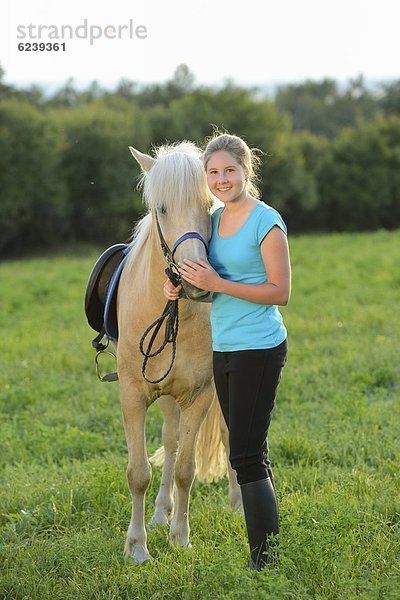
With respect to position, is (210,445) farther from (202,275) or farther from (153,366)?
(202,275)

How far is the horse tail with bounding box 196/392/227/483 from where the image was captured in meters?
4.62

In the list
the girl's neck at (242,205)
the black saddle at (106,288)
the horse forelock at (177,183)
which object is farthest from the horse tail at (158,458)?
the girl's neck at (242,205)

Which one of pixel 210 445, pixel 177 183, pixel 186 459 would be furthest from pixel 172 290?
pixel 210 445

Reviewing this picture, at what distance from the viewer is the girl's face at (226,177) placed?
3.09 metres

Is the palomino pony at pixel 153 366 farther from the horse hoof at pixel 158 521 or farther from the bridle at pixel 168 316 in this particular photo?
the horse hoof at pixel 158 521

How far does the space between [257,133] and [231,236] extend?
106ft

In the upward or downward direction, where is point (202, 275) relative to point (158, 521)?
upward

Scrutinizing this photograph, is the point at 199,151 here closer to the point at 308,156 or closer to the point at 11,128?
the point at 11,128

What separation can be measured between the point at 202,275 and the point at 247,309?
0.27 m

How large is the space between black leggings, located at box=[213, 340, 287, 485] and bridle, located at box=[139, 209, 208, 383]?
1.30ft

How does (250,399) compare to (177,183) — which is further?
(177,183)

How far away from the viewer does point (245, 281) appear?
3148mm

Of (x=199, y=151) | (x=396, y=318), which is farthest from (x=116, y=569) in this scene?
(x=396, y=318)

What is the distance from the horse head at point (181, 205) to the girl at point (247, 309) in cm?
8
